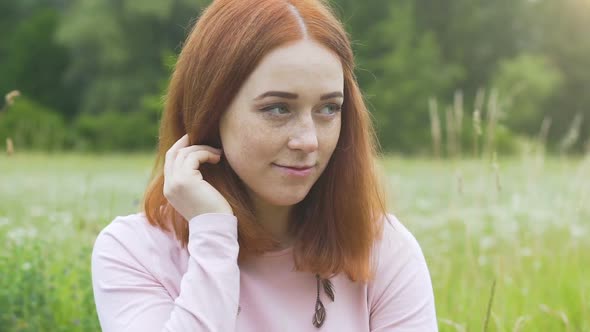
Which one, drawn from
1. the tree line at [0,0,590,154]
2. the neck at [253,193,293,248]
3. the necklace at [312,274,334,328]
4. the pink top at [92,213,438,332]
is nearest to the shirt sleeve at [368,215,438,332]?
the pink top at [92,213,438,332]

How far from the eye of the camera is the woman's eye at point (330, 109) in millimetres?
2100

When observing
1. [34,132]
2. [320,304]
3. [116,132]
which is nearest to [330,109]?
[320,304]

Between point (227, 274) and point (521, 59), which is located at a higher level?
point (227, 274)

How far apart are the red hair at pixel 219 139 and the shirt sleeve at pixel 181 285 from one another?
0.13 meters

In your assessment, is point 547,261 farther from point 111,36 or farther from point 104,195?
point 111,36

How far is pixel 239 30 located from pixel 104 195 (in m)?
7.04

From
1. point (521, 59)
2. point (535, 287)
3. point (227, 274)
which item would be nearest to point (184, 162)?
point (227, 274)

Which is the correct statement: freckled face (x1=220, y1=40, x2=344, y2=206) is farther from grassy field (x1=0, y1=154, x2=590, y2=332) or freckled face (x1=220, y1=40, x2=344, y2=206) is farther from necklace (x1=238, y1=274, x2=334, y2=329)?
grassy field (x1=0, y1=154, x2=590, y2=332)

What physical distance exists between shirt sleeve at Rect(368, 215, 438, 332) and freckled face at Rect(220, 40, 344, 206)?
1.19ft

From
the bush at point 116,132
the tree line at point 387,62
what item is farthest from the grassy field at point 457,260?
the bush at point 116,132

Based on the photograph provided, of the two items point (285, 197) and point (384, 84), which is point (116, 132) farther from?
point (285, 197)

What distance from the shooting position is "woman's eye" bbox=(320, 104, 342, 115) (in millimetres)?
2100

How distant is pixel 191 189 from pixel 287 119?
1.02 ft

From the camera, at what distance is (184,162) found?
2.17 meters
